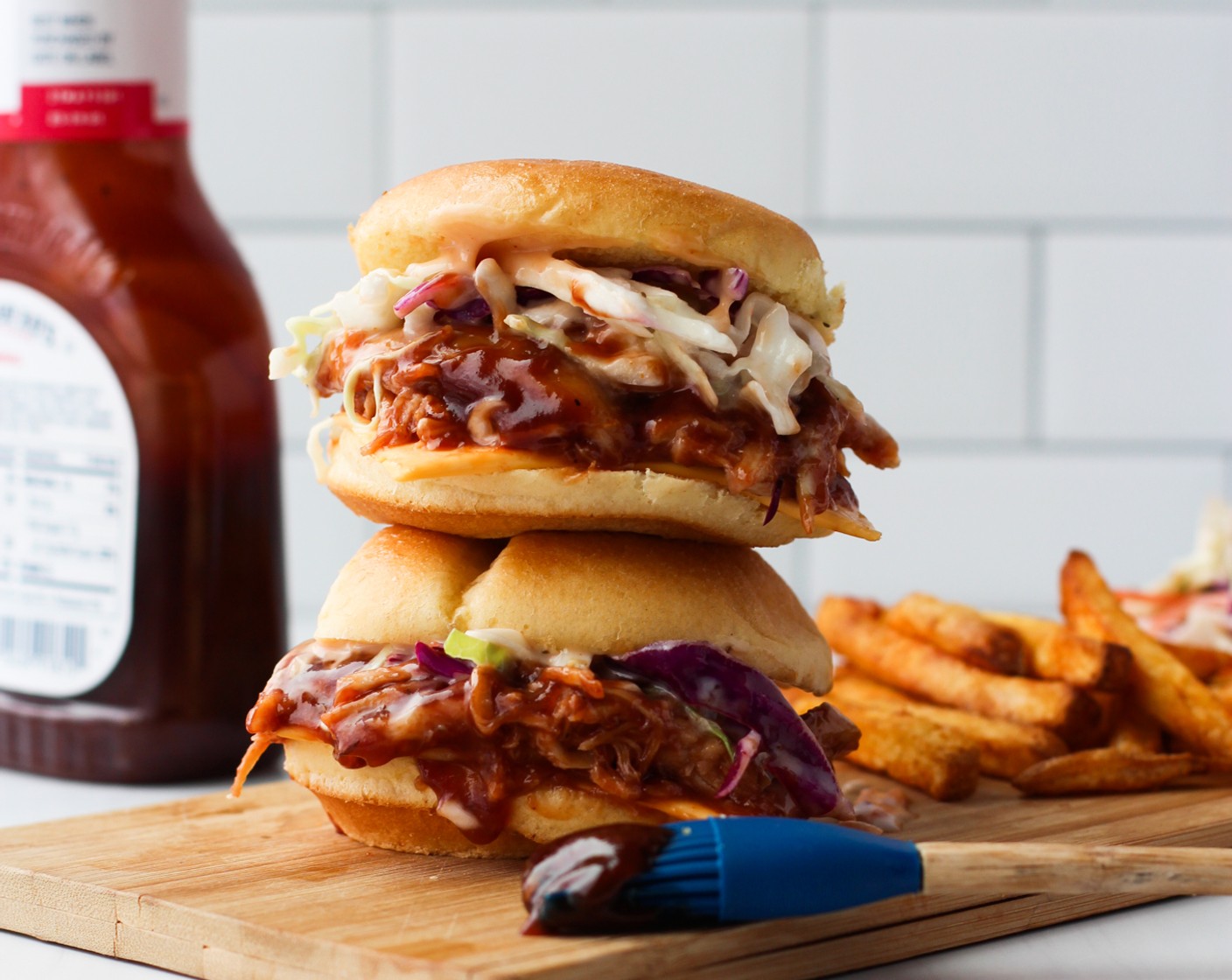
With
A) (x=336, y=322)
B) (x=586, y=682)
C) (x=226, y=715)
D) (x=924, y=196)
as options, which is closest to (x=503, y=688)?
(x=586, y=682)

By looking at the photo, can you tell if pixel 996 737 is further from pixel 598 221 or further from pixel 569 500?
pixel 598 221

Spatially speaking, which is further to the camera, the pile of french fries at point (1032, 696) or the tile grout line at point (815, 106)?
the tile grout line at point (815, 106)

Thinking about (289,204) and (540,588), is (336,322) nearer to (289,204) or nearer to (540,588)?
(540,588)

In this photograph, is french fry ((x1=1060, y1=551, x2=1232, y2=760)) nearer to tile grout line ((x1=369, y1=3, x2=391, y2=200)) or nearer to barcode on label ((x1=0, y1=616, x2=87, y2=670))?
barcode on label ((x1=0, y1=616, x2=87, y2=670))

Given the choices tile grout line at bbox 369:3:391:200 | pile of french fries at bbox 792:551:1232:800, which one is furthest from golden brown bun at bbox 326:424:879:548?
tile grout line at bbox 369:3:391:200

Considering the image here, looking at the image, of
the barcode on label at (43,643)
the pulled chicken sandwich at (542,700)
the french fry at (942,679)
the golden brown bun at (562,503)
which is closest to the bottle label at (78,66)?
the barcode on label at (43,643)

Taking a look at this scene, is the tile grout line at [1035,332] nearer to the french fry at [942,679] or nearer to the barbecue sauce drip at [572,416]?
the french fry at [942,679]
